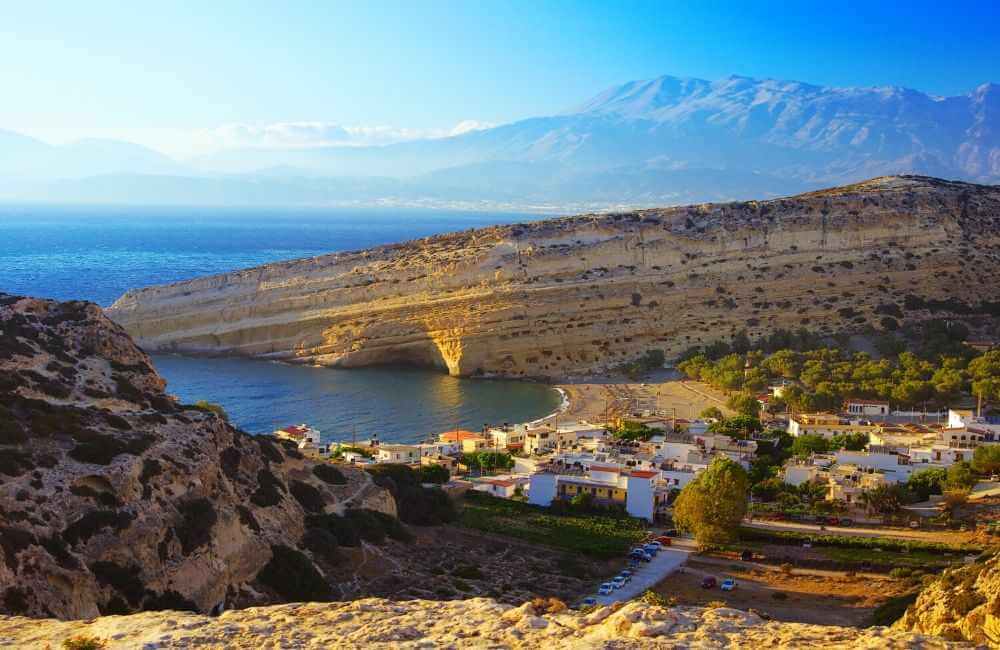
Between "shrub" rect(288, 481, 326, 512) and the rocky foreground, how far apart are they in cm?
1061

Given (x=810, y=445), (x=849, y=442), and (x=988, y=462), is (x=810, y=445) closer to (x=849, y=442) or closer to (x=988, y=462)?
(x=849, y=442)

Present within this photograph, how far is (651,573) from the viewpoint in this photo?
21031 millimetres

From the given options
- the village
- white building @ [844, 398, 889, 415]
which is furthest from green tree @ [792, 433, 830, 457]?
white building @ [844, 398, 889, 415]

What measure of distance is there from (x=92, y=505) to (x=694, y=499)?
13084 mm

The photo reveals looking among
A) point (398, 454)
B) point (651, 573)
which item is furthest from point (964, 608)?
point (398, 454)

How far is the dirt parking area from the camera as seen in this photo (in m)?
18.0

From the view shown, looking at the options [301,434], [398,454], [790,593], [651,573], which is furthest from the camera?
[301,434]

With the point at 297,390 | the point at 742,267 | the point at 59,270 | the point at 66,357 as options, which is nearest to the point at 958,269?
the point at 742,267

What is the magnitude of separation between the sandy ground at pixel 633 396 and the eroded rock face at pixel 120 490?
19786mm

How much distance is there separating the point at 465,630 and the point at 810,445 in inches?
1008

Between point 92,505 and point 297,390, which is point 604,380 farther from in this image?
point 92,505

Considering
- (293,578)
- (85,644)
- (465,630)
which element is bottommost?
(293,578)

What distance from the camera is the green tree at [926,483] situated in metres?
27.7

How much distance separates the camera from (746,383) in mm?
44094
